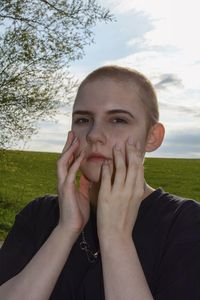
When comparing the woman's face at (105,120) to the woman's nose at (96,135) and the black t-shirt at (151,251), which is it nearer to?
the woman's nose at (96,135)

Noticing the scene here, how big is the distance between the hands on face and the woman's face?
64 mm

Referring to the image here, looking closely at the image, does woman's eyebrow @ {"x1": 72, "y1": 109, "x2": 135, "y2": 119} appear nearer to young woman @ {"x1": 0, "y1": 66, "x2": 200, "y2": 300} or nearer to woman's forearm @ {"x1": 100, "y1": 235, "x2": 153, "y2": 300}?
young woman @ {"x1": 0, "y1": 66, "x2": 200, "y2": 300}

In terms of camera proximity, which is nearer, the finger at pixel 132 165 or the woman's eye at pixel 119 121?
the finger at pixel 132 165

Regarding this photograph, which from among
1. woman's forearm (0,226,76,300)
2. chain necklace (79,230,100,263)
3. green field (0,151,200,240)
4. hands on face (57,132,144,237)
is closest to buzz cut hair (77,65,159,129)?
hands on face (57,132,144,237)

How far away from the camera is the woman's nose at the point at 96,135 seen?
10.1 feet

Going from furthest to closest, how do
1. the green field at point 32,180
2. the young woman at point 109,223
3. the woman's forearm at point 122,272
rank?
the green field at point 32,180, the young woman at point 109,223, the woman's forearm at point 122,272

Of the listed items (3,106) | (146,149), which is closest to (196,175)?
(3,106)

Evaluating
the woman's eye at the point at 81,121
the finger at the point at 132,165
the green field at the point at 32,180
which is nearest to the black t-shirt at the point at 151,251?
the finger at the point at 132,165

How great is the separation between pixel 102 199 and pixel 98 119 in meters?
0.56

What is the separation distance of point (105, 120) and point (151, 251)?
2.67ft

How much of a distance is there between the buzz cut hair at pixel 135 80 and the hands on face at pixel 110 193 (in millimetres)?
313

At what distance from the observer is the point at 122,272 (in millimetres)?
2604

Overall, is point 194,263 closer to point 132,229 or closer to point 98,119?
point 132,229

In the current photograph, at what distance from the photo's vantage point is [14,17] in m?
15.5
